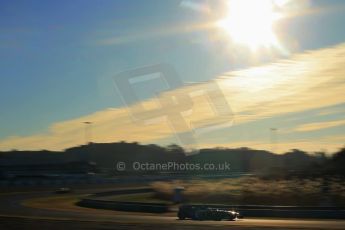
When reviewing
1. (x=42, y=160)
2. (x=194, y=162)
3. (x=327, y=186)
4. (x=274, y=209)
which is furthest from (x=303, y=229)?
(x=42, y=160)

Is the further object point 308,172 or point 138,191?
point 138,191

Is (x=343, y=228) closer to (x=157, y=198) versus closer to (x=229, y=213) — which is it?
(x=229, y=213)

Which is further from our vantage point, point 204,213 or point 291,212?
point 291,212

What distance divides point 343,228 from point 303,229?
1.77m

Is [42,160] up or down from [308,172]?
up

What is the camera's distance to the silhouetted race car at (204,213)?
30.5 m

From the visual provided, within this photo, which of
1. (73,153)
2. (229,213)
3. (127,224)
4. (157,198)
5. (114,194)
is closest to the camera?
(127,224)

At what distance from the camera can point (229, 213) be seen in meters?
30.6

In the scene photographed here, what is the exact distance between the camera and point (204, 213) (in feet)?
101

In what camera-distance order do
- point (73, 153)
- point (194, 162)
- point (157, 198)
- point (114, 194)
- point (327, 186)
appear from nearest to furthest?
point (327, 186)
point (157, 198)
point (114, 194)
point (194, 162)
point (73, 153)

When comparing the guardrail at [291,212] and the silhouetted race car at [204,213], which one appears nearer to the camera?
the silhouetted race car at [204,213]

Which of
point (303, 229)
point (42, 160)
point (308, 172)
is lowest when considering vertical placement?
point (303, 229)

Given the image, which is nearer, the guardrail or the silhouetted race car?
the silhouetted race car

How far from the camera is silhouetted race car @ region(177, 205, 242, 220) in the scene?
3052 cm
